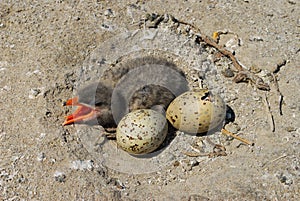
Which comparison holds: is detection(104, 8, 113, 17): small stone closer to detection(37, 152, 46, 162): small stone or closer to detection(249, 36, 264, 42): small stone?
detection(249, 36, 264, 42): small stone

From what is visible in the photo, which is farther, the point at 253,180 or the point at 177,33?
the point at 177,33

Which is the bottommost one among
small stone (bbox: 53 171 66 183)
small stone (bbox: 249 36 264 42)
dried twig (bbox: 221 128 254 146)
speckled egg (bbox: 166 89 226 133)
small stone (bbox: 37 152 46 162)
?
small stone (bbox: 53 171 66 183)

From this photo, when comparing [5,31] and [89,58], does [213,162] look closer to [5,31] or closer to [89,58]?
[89,58]

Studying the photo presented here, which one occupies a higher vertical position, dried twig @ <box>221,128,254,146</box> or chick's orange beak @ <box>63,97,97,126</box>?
dried twig @ <box>221,128,254,146</box>

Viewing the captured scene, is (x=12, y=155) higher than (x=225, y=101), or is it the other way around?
(x=225, y=101)

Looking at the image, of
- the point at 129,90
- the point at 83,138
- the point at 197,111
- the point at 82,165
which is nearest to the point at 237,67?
the point at 197,111

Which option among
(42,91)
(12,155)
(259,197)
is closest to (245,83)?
(259,197)

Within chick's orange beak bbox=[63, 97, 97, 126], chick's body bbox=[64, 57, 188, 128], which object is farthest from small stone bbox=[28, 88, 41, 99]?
chick's body bbox=[64, 57, 188, 128]
